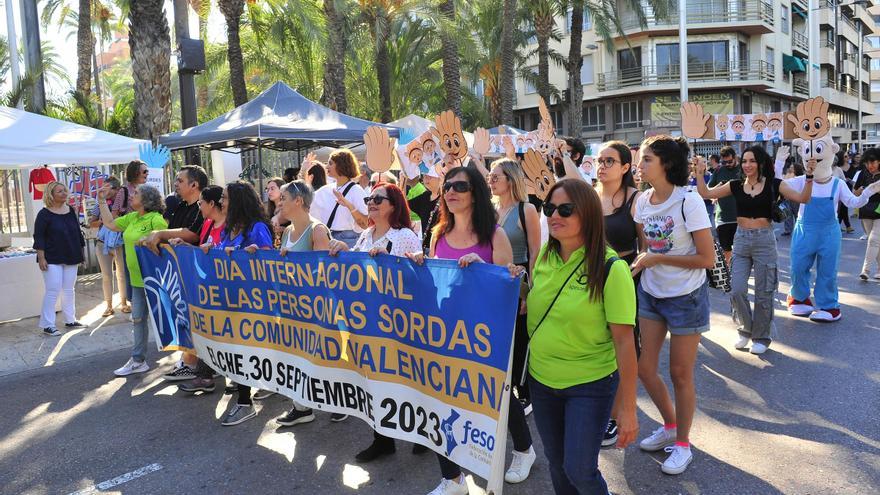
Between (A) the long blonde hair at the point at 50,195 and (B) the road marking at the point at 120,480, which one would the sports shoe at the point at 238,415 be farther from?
(A) the long blonde hair at the point at 50,195

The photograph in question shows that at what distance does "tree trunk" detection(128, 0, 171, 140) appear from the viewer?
1198 centimetres

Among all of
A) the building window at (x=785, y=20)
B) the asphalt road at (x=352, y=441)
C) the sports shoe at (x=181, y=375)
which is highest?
the building window at (x=785, y=20)

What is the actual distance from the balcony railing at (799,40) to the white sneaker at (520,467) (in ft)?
164

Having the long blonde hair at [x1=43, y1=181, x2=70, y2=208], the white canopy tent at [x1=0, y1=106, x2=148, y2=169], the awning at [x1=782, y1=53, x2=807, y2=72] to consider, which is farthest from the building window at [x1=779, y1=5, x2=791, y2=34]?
the long blonde hair at [x1=43, y1=181, x2=70, y2=208]

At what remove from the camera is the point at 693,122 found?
6.67 meters

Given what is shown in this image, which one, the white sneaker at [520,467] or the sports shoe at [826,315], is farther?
the sports shoe at [826,315]

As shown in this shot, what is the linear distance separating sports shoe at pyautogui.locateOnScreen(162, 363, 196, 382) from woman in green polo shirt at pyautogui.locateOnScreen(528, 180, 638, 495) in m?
4.02

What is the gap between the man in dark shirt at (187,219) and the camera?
18.4ft

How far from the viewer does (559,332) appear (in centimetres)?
267

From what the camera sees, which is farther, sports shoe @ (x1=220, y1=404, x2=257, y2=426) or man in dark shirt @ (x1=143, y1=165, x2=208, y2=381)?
man in dark shirt @ (x1=143, y1=165, x2=208, y2=381)

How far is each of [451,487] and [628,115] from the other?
3835cm

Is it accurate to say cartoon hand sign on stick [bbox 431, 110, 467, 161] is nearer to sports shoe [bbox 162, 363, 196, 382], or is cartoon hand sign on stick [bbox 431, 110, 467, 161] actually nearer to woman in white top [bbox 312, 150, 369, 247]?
woman in white top [bbox 312, 150, 369, 247]

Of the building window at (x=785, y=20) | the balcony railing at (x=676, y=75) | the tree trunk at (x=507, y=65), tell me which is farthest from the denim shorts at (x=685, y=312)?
the building window at (x=785, y=20)

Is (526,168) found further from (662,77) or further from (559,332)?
(662,77)
